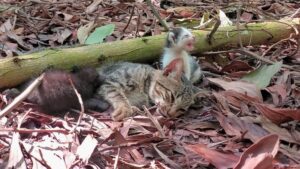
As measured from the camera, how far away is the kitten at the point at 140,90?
134 inches

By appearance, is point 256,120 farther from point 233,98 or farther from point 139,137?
point 139,137

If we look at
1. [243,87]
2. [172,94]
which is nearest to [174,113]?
[172,94]

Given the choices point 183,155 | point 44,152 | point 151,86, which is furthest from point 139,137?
point 151,86

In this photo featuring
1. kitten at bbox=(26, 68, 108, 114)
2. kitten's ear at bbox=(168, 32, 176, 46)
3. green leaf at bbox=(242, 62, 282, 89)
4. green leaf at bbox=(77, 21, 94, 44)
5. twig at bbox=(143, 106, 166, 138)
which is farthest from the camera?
green leaf at bbox=(77, 21, 94, 44)

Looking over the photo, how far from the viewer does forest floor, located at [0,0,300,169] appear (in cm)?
257

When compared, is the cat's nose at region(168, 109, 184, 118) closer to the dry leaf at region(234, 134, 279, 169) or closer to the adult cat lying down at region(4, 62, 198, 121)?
the adult cat lying down at region(4, 62, 198, 121)

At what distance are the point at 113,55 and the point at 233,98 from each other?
992 mm

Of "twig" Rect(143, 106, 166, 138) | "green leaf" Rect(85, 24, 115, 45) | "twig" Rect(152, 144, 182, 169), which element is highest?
"green leaf" Rect(85, 24, 115, 45)

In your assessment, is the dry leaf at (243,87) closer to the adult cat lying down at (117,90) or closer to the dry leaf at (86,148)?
the adult cat lying down at (117,90)

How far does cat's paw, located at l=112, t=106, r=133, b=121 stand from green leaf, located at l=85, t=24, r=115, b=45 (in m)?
1.10

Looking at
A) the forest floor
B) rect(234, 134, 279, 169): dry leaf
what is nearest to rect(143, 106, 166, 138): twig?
the forest floor

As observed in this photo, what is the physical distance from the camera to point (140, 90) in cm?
372

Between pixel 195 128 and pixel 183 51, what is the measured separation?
3.12 ft

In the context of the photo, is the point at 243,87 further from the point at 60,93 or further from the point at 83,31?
the point at 83,31
